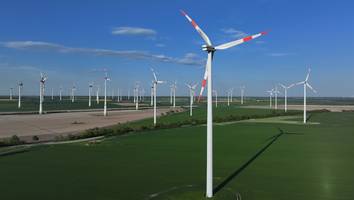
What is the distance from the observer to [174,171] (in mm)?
27328

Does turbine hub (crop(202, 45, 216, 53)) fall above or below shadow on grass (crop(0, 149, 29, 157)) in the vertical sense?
above

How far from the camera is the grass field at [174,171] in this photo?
21.3 metres

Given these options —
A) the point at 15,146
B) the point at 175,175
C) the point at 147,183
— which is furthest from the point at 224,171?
the point at 15,146

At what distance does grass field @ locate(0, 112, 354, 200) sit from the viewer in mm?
21266

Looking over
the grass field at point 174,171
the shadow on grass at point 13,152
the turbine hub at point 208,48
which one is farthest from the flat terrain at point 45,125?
the turbine hub at point 208,48

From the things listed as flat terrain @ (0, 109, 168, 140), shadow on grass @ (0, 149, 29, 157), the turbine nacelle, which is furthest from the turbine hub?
flat terrain @ (0, 109, 168, 140)

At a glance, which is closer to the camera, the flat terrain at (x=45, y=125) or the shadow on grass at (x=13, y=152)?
the shadow on grass at (x=13, y=152)

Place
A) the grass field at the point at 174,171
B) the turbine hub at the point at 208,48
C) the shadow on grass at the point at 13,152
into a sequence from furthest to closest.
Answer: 1. the shadow on grass at the point at 13,152
2. the grass field at the point at 174,171
3. the turbine hub at the point at 208,48

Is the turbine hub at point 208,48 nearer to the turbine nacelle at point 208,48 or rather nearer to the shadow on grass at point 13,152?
the turbine nacelle at point 208,48

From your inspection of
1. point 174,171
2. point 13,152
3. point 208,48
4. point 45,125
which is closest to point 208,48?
point 208,48

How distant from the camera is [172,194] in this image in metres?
20.7

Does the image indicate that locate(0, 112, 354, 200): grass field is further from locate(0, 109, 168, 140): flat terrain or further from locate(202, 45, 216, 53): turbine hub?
locate(0, 109, 168, 140): flat terrain

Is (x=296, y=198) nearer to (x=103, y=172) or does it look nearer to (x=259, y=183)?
(x=259, y=183)

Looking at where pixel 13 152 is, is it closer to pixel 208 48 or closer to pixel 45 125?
pixel 208 48
